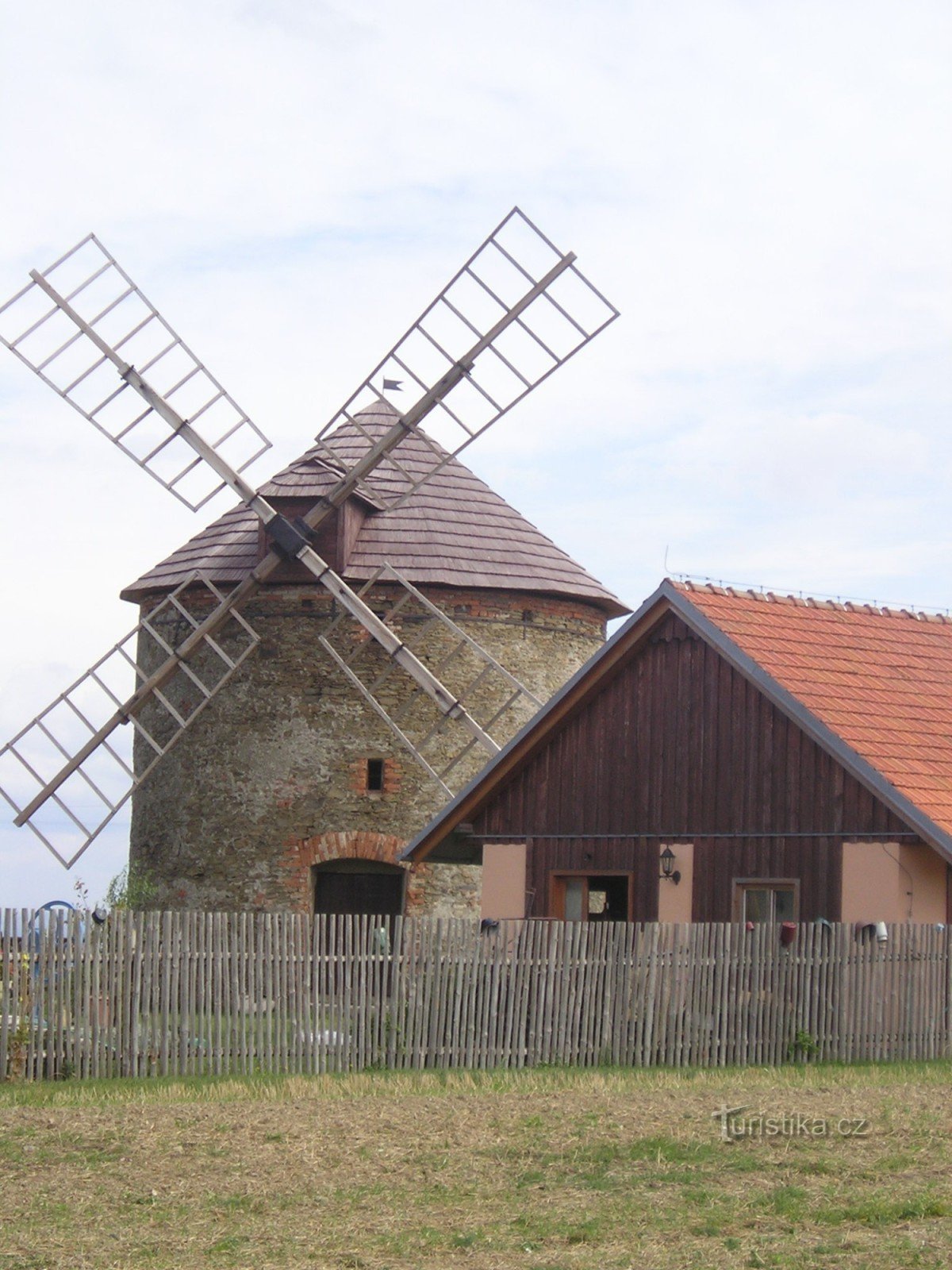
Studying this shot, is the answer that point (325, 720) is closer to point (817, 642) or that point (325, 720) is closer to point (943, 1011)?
point (817, 642)

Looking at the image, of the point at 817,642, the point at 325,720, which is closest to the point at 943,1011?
the point at 817,642

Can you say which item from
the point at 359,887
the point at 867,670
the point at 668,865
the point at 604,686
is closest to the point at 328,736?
the point at 359,887

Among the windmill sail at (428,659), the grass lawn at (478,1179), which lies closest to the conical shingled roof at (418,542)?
the windmill sail at (428,659)

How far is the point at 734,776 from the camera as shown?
1691cm

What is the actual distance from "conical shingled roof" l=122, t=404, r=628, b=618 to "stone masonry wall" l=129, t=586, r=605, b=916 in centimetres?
41

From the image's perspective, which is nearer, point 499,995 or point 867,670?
point 499,995

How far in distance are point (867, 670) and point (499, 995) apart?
4.91 m

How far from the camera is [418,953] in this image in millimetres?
15070

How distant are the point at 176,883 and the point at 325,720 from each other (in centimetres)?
295

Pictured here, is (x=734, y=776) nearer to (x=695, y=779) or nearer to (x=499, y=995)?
(x=695, y=779)

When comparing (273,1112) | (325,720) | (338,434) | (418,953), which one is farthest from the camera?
(338,434)

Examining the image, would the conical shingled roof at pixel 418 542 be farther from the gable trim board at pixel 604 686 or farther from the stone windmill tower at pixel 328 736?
the gable trim board at pixel 604 686

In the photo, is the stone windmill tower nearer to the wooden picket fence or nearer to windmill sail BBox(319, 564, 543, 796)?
windmill sail BBox(319, 564, 543, 796)

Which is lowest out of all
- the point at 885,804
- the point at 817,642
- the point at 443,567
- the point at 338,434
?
the point at 885,804
